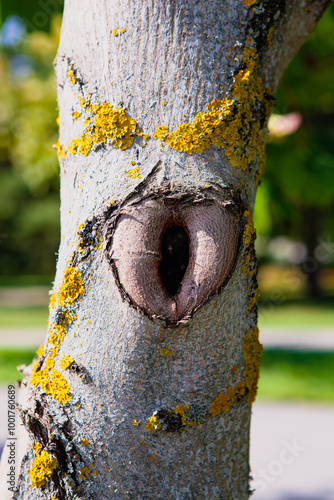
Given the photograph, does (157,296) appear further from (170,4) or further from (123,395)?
(170,4)

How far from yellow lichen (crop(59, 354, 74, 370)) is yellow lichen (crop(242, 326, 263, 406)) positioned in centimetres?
42

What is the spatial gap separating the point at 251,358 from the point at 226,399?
0.45ft

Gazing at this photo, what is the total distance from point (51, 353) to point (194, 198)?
51 centimetres

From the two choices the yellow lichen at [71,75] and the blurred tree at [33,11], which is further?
the blurred tree at [33,11]

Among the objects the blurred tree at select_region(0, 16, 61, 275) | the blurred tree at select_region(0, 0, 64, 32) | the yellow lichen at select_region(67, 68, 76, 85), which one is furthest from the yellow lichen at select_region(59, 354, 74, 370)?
the blurred tree at select_region(0, 16, 61, 275)

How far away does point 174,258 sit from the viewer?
4.05ft

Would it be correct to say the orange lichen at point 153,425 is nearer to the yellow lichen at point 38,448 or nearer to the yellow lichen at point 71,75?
the yellow lichen at point 38,448

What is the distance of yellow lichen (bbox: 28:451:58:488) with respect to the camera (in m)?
1.20

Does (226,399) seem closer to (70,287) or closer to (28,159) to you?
(70,287)

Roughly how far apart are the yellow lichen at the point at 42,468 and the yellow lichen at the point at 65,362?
0.20m

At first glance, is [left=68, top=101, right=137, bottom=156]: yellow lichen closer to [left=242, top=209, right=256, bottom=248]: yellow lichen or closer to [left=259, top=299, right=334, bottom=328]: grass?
[left=242, top=209, right=256, bottom=248]: yellow lichen

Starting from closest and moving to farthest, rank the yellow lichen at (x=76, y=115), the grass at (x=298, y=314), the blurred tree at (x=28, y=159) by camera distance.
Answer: the yellow lichen at (x=76, y=115) < the grass at (x=298, y=314) < the blurred tree at (x=28, y=159)

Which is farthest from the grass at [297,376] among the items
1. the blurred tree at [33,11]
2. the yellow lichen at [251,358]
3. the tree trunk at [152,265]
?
the tree trunk at [152,265]

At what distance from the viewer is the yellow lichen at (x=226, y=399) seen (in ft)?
4.06
